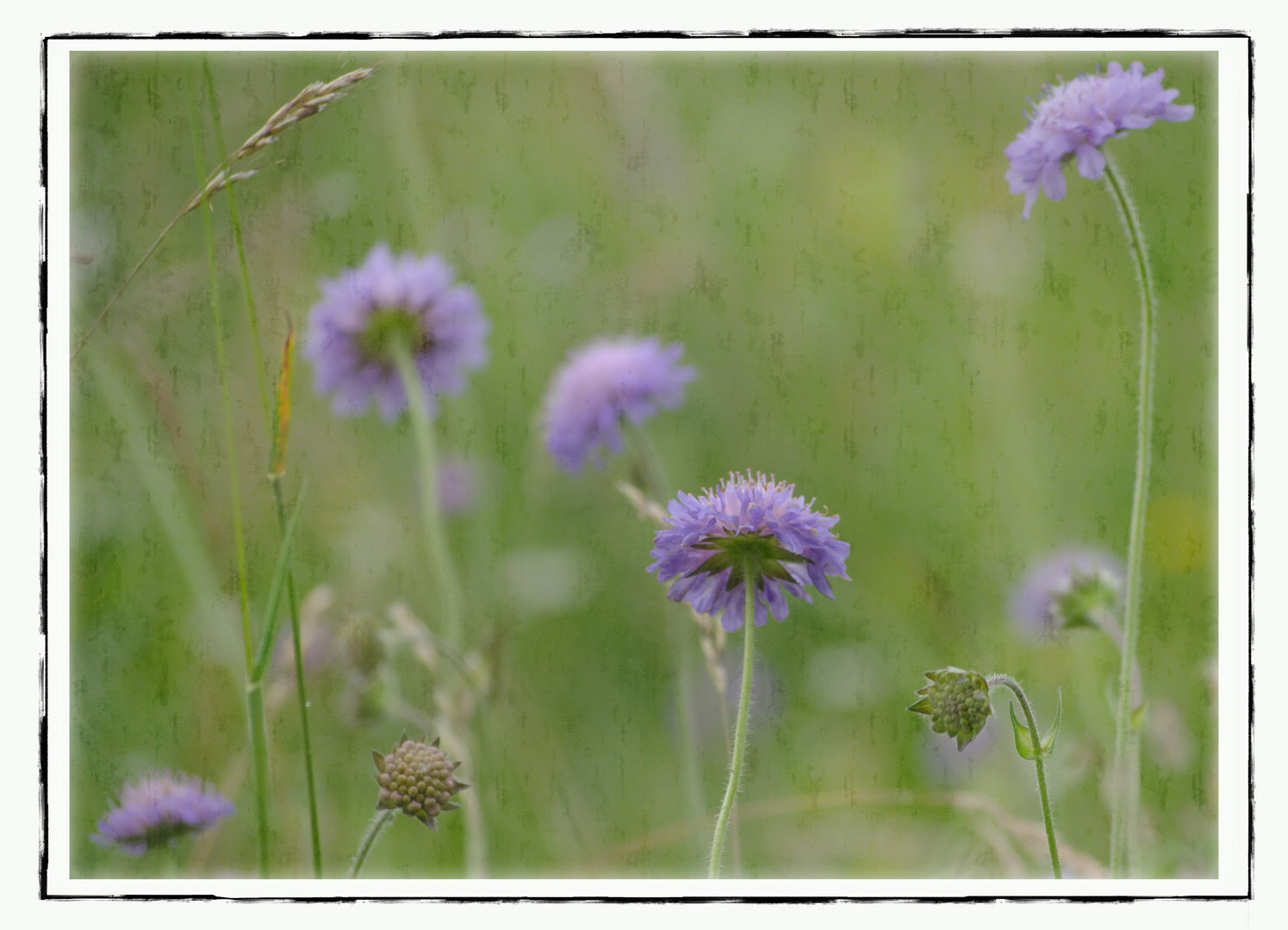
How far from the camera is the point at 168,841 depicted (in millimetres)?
1821

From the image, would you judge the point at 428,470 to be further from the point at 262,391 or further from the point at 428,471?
the point at 262,391

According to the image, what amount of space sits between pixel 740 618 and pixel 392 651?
22.1 inches

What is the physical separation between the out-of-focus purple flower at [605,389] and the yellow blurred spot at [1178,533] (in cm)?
74

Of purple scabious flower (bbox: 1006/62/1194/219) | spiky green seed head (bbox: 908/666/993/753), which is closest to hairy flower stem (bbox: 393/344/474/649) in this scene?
spiky green seed head (bbox: 908/666/993/753)

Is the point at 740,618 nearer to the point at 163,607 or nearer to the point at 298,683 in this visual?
the point at 298,683

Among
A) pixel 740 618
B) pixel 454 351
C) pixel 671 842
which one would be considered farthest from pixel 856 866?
pixel 454 351

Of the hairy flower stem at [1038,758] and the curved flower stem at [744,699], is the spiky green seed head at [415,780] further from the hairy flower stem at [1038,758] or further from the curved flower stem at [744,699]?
the hairy flower stem at [1038,758]

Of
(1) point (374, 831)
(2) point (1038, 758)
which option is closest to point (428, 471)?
(1) point (374, 831)

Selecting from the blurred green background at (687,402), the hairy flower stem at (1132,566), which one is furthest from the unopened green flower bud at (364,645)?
the hairy flower stem at (1132,566)

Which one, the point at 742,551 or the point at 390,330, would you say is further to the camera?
the point at 390,330

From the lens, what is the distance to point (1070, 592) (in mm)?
1799

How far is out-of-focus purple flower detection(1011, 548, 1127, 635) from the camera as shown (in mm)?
1796

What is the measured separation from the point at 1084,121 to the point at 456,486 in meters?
1.06

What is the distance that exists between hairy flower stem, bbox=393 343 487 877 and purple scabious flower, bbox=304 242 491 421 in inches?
0.5
